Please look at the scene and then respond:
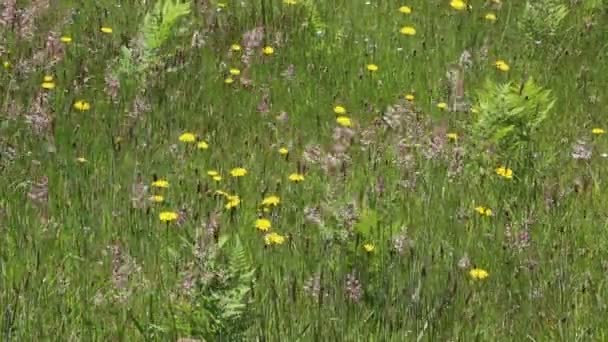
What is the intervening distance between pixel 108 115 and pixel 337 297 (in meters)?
2.05

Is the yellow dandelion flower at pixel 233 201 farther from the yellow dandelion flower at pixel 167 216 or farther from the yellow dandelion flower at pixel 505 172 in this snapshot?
the yellow dandelion flower at pixel 505 172

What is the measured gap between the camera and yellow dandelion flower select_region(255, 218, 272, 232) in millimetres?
3973

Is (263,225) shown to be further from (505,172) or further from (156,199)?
(505,172)

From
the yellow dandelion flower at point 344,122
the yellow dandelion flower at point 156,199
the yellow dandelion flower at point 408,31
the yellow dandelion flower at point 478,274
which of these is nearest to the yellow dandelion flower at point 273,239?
the yellow dandelion flower at point 156,199

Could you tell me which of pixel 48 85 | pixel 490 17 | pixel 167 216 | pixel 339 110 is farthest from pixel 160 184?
pixel 490 17

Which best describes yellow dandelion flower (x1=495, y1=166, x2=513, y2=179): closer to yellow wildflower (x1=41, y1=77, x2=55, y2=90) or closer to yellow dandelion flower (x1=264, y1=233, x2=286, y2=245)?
yellow dandelion flower (x1=264, y1=233, x2=286, y2=245)

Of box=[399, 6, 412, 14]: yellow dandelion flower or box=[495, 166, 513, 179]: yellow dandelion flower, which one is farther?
box=[399, 6, 412, 14]: yellow dandelion flower

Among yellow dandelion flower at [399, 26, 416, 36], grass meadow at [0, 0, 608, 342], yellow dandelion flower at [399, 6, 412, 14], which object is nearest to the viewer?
grass meadow at [0, 0, 608, 342]

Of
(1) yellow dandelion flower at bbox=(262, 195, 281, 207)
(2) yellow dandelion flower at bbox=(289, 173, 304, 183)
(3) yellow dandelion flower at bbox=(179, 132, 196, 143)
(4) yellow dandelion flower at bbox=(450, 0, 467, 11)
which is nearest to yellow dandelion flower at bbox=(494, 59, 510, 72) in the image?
(4) yellow dandelion flower at bbox=(450, 0, 467, 11)

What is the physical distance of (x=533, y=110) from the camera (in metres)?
4.96

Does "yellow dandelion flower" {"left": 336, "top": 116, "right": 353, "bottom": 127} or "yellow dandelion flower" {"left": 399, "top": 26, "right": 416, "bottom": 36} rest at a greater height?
"yellow dandelion flower" {"left": 399, "top": 26, "right": 416, "bottom": 36}

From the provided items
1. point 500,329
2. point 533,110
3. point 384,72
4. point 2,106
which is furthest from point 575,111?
point 2,106

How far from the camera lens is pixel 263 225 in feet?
13.1

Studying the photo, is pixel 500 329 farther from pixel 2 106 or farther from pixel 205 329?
pixel 2 106
